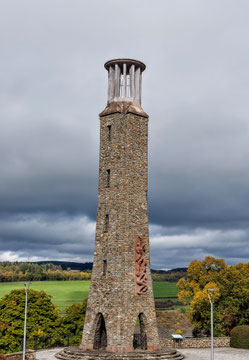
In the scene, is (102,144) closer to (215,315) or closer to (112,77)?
(112,77)

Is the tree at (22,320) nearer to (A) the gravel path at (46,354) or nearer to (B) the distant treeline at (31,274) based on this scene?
(A) the gravel path at (46,354)

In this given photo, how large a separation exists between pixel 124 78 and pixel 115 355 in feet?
68.1

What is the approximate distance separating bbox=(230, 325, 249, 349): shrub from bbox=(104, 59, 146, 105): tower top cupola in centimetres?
2327

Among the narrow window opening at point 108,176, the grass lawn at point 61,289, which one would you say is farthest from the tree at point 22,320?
the grass lawn at point 61,289

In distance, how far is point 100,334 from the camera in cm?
3762

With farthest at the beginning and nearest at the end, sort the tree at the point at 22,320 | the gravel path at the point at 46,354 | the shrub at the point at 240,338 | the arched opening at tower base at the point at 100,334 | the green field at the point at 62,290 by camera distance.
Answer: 1. the green field at the point at 62,290
2. the tree at the point at 22,320
3. the shrub at the point at 240,338
4. the gravel path at the point at 46,354
5. the arched opening at tower base at the point at 100,334

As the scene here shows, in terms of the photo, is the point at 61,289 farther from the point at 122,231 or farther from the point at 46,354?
the point at 122,231

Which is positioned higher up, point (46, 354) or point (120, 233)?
point (120, 233)

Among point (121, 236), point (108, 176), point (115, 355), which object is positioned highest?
point (108, 176)

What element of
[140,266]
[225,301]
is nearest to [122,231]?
[140,266]

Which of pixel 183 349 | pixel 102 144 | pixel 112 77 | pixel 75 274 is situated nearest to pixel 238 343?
pixel 183 349

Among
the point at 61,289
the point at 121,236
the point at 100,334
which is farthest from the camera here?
the point at 61,289

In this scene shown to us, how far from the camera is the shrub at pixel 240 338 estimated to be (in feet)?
149

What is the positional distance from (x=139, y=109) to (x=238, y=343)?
23458 mm
